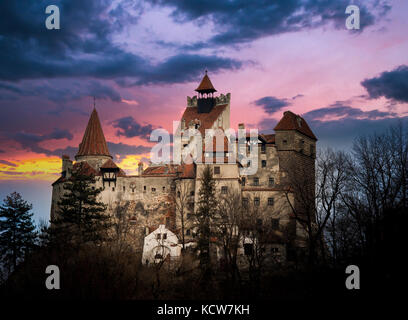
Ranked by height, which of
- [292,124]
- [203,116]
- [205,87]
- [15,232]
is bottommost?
[15,232]

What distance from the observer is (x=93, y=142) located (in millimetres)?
64500

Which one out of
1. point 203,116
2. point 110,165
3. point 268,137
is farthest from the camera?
point 203,116

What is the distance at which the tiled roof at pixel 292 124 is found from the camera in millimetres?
55062

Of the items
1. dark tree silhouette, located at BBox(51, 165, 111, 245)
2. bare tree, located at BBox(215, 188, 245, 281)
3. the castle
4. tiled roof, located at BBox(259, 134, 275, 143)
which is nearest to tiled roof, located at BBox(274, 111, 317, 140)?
the castle

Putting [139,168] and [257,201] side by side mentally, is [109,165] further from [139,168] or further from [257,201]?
[257,201]

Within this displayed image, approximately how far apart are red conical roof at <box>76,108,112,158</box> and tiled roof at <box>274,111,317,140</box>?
81.1ft

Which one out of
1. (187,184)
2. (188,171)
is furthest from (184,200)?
(188,171)

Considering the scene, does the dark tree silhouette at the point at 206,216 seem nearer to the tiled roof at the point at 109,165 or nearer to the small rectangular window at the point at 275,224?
the small rectangular window at the point at 275,224

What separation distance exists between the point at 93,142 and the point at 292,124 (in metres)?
27.9

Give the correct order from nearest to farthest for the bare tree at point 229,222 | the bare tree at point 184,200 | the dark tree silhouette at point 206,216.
A: 1. the bare tree at point 229,222
2. the dark tree silhouette at point 206,216
3. the bare tree at point 184,200

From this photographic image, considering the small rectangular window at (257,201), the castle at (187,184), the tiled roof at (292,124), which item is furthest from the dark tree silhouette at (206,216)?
the tiled roof at (292,124)

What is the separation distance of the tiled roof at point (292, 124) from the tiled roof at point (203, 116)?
1235cm
